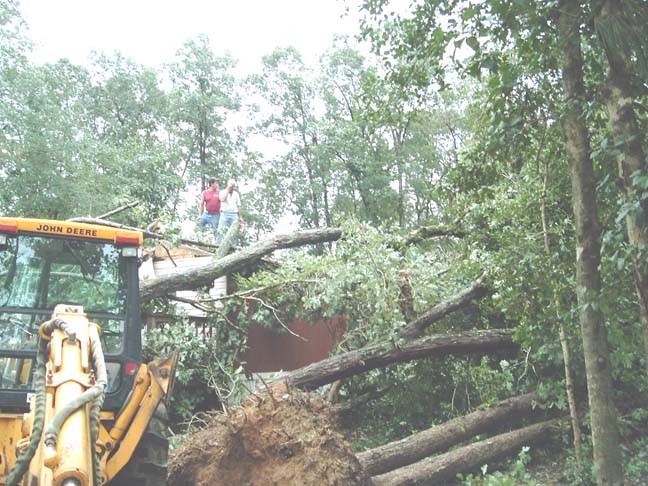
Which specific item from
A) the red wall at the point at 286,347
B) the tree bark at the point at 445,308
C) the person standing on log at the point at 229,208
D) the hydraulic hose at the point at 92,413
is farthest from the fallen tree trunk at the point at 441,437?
the person standing on log at the point at 229,208

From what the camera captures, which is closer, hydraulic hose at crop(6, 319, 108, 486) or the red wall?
hydraulic hose at crop(6, 319, 108, 486)

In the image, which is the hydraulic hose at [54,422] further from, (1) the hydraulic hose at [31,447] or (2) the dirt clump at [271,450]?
(2) the dirt clump at [271,450]

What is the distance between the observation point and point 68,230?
15.6 ft

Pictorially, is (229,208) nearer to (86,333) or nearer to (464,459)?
(464,459)

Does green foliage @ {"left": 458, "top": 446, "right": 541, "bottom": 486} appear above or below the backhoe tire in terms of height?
below

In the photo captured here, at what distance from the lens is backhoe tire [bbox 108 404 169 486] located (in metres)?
4.55

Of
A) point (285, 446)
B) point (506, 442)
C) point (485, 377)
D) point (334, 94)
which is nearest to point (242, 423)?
point (285, 446)

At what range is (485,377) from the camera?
7.90 meters

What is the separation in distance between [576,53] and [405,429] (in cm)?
533

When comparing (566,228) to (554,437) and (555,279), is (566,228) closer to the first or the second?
(555,279)

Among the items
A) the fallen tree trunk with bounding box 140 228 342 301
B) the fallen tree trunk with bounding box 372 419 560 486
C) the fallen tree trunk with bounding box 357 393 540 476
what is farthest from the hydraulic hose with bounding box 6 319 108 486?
the fallen tree trunk with bounding box 140 228 342 301

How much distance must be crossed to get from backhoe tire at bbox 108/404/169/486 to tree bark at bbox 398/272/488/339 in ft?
12.0

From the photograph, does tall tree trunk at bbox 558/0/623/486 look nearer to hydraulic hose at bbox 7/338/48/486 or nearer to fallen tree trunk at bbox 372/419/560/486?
fallen tree trunk at bbox 372/419/560/486

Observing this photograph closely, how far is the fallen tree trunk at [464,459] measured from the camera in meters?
6.05
